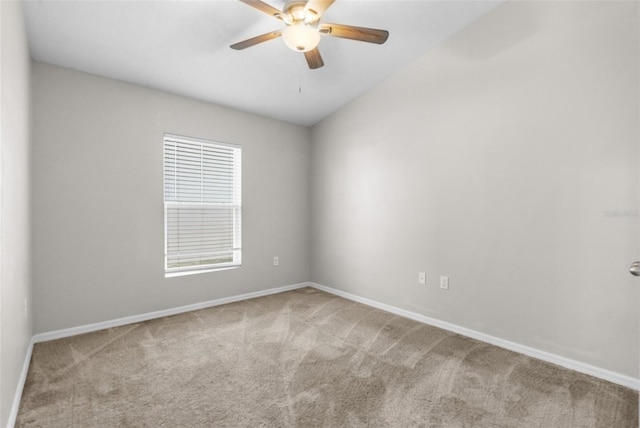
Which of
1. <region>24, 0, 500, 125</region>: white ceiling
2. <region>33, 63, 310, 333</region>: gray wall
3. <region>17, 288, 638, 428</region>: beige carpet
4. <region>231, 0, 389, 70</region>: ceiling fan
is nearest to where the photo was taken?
<region>17, 288, 638, 428</region>: beige carpet

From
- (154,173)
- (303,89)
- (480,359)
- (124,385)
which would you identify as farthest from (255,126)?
(480,359)

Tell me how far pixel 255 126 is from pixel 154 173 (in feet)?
4.49

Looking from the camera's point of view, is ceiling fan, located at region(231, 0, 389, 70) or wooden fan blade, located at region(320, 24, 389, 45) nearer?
ceiling fan, located at region(231, 0, 389, 70)

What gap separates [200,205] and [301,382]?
2.34 metres

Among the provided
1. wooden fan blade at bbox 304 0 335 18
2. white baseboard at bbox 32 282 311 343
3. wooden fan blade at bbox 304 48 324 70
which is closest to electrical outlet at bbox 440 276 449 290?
white baseboard at bbox 32 282 311 343

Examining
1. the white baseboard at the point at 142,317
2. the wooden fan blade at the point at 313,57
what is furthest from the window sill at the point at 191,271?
the wooden fan blade at the point at 313,57

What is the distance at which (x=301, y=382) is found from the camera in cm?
210

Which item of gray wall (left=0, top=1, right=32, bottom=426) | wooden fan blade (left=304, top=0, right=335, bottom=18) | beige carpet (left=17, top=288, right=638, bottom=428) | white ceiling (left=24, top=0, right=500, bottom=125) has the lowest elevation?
beige carpet (left=17, top=288, right=638, bottom=428)

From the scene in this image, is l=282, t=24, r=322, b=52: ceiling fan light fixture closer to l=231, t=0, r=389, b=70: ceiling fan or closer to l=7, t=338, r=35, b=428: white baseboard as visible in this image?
l=231, t=0, r=389, b=70: ceiling fan

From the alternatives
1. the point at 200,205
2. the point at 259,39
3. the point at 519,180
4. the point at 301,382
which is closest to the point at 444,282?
the point at 519,180

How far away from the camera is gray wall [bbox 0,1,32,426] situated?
59.7 inches

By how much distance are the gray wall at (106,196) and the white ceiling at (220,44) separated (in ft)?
0.75

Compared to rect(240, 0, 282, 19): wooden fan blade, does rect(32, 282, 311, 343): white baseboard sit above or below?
below

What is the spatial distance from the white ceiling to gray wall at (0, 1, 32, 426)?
Result: 34 centimetres
